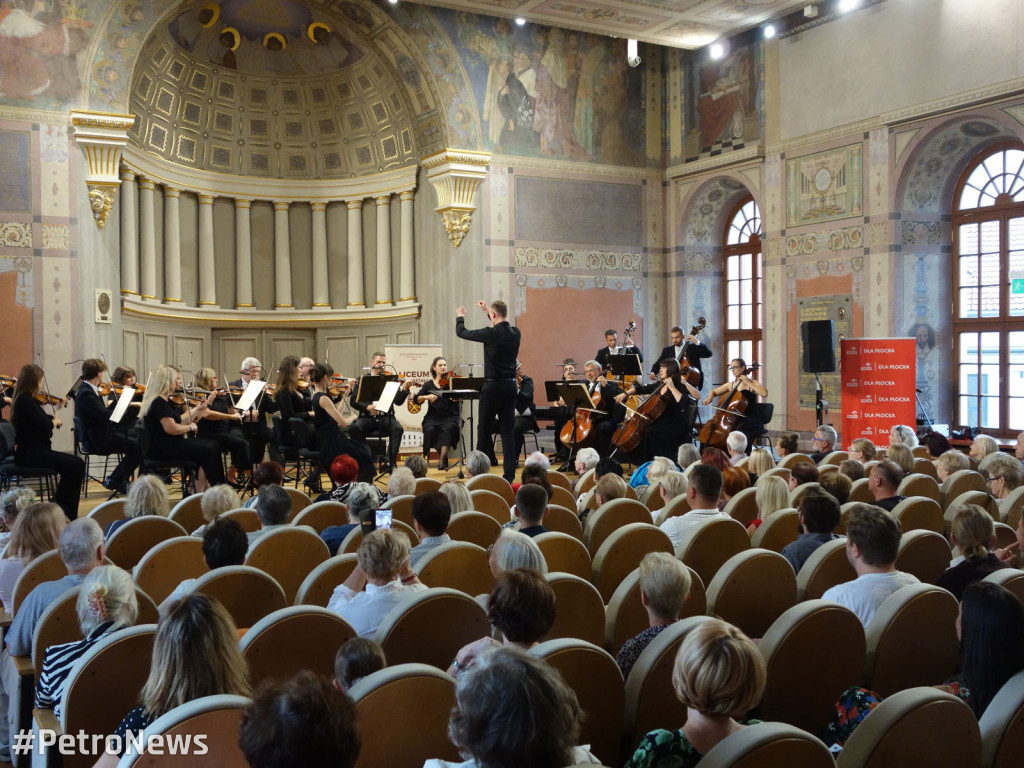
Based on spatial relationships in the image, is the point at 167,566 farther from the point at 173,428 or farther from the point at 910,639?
the point at 173,428

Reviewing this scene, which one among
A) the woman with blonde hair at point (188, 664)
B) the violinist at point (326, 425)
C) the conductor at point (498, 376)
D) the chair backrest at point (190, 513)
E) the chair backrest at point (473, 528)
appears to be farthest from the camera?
the conductor at point (498, 376)

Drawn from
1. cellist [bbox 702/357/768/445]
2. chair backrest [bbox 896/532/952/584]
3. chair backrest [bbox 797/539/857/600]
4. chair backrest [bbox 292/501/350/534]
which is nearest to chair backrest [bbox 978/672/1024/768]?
chair backrest [bbox 797/539/857/600]

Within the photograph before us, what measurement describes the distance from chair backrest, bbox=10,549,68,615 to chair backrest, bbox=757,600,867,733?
2608 mm

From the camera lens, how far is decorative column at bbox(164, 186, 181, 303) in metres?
13.0

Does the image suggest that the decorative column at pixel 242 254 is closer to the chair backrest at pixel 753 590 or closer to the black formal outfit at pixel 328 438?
the black formal outfit at pixel 328 438

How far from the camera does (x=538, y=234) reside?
1379 centimetres

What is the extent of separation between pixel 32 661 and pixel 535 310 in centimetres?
1112

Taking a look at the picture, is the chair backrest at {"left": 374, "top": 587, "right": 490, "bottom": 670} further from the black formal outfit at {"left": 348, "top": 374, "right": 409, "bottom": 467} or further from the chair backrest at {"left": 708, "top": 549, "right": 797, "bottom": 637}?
the black formal outfit at {"left": 348, "top": 374, "right": 409, "bottom": 467}

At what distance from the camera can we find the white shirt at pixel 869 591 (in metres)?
3.17

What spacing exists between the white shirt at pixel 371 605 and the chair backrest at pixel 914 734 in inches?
60.1

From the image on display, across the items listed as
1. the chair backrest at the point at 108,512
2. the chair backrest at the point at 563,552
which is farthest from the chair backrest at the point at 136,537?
the chair backrest at the point at 563,552

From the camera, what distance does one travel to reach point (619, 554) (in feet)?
13.0

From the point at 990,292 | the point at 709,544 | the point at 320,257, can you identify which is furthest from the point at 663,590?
the point at 320,257

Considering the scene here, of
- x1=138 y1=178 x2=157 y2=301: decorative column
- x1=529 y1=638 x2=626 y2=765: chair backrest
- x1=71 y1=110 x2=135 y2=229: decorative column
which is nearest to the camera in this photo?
x1=529 y1=638 x2=626 y2=765: chair backrest
